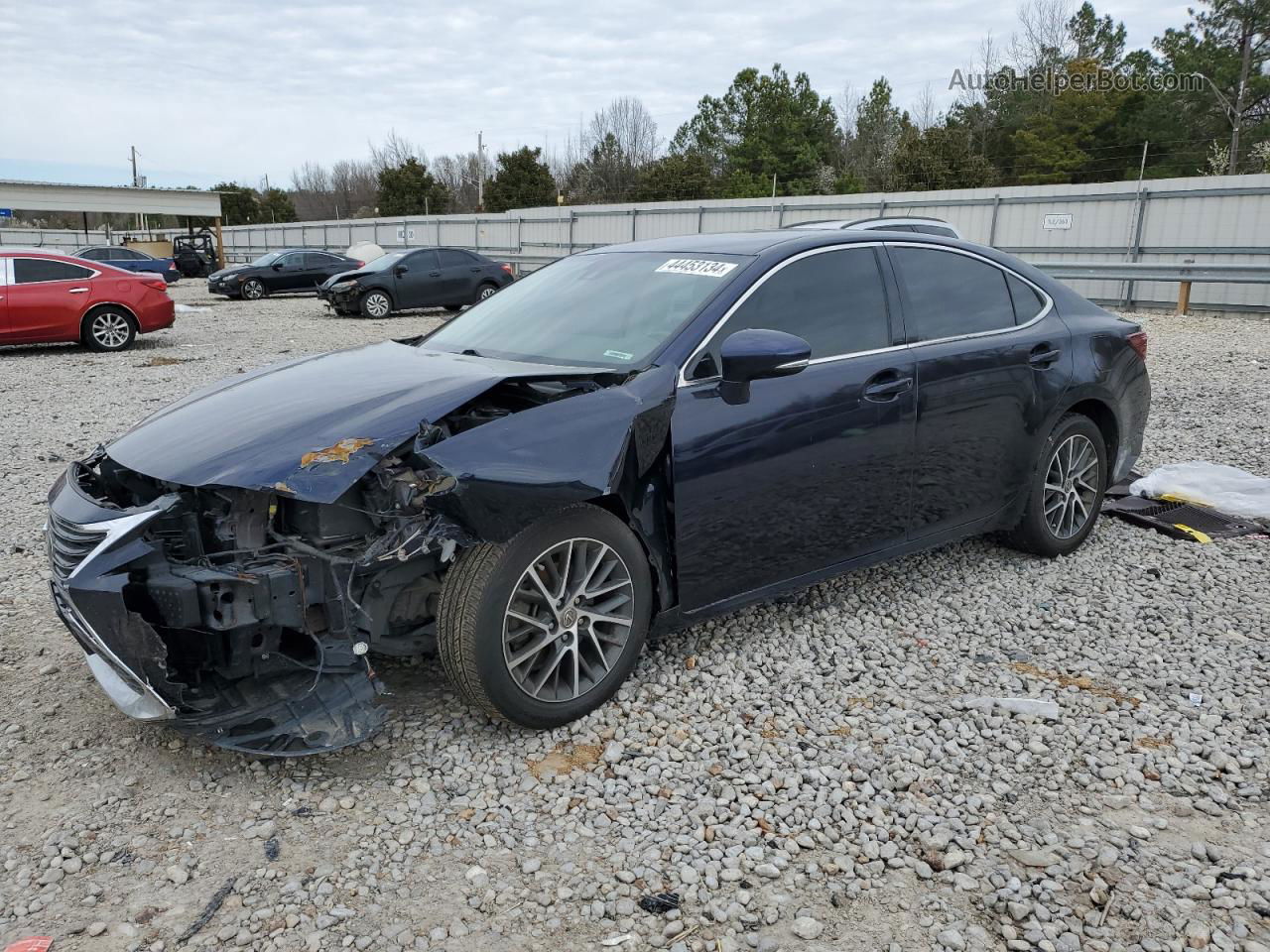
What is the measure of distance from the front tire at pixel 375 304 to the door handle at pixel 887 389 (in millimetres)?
16746

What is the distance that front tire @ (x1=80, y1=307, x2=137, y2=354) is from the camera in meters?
14.1

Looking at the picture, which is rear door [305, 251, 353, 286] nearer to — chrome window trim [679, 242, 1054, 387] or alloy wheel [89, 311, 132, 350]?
alloy wheel [89, 311, 132, 350]

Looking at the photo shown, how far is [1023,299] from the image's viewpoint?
4770mm

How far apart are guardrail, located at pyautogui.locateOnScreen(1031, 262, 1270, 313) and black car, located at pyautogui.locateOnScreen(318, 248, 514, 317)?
36.1 feet

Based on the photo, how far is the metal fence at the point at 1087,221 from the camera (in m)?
17.8

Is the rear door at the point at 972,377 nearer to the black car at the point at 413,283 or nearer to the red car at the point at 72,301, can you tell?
the red car at the point at 72,301

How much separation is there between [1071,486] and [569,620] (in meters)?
3.05

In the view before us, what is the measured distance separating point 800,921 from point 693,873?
32 cm

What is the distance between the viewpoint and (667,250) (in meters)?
4.26

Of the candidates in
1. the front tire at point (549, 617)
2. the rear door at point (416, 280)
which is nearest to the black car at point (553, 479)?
the front tire at point (549, 617)

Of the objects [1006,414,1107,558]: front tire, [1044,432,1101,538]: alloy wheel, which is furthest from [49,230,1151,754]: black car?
[1044,432,1101,538]: alloy wheel

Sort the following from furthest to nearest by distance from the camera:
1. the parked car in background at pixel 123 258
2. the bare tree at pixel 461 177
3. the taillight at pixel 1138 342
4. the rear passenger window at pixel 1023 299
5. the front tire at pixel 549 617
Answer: the bare tree at pixel 461 177
the parked car in background at pixel 123 258
the taillight at pixel 1138 342
the rear passenger window at pixel 1023 299
the front tire at pixel 549 617

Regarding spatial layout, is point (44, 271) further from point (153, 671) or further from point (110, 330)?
point (153, 671)

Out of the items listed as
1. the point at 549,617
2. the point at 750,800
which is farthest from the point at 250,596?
the point at 750,800
